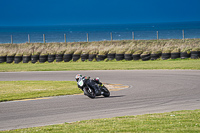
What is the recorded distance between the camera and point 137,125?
8.15 m

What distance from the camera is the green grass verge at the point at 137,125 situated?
7.65 m

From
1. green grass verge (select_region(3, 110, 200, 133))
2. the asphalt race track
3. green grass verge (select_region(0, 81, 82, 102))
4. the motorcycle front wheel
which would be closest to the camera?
green grass verge (select_region(3, 110, 200, 133))

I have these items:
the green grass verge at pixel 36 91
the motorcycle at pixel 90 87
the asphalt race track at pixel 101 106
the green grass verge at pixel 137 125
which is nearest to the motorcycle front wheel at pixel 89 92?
the motorcycle at pixel 90 87

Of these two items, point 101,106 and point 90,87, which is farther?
point 90,87

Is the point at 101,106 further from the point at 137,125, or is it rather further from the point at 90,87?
the point at 137,125

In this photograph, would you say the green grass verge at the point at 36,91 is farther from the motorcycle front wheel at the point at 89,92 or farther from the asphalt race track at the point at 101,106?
the motorcycle front wheel at the point at 89,92

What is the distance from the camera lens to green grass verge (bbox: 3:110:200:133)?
25.1 ft

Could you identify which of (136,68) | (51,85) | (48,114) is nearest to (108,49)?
(136,68)

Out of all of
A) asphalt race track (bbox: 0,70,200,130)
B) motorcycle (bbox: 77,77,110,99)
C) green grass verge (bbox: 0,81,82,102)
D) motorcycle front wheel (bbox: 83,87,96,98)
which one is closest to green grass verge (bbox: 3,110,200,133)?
asphalt race track (bbox: 0,70,200,130)

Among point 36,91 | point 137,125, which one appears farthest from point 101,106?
point 36,91

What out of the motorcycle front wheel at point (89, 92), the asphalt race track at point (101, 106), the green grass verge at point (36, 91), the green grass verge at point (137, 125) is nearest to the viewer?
the green grass verge at point (137, 125)

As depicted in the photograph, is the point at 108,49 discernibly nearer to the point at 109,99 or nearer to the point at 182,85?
the point at 182,85

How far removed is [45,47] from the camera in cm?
4338

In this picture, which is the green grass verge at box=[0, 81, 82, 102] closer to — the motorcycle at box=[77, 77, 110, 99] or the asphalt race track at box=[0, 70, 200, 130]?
the asphalt race track at box=[0, 70, 200, 130]
